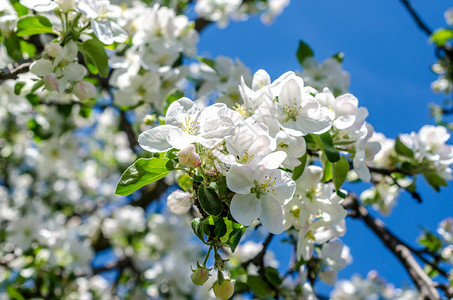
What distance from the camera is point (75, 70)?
54.1 inches

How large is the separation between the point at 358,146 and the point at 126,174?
674 mm

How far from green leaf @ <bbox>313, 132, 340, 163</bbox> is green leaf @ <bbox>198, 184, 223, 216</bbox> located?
0.35m

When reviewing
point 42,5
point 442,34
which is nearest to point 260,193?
point 42,5

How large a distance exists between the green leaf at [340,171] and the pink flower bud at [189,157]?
47 cm

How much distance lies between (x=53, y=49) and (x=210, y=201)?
0.81 meters

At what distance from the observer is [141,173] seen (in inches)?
37.2

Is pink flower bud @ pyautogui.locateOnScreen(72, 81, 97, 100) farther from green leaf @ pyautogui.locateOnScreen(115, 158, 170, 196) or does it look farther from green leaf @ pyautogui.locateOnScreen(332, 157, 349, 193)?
green leaf @ pyautogui.locateOnScreen(332, 157, 349, 193)

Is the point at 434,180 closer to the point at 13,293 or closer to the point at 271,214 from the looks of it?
the point at 271,214

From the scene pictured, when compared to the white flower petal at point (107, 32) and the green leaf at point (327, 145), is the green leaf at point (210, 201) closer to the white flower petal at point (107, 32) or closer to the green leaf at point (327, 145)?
the green leaf at point (327, 145)

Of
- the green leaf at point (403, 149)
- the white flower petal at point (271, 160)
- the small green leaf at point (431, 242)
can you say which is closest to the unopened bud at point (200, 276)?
the white flower petal at point (271, 160)

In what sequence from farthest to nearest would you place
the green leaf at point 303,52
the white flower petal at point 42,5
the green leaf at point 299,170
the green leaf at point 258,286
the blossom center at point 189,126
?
the green leaf at point 303,52, the green leaf at point 258,286, the white flower petal at point 42,5, the green leaf at point 299,170, the blossom center at point 189,126

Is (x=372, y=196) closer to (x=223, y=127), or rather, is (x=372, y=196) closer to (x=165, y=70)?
(x=165, y=70)

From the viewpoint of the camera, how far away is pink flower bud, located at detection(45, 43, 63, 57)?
1.27m

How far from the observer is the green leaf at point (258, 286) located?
1.48 meters
